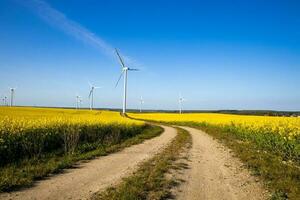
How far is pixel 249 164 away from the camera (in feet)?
47.5

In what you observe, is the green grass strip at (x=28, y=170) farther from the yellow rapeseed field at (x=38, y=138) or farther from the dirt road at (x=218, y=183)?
the dirt road at (x=218, y=183)

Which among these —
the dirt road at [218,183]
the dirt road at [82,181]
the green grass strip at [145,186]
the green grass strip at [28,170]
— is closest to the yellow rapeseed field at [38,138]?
the green grass strip at [28,170]

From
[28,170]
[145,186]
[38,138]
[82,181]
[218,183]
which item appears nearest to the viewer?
[145,186]

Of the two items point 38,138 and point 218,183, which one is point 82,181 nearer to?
point 218,183

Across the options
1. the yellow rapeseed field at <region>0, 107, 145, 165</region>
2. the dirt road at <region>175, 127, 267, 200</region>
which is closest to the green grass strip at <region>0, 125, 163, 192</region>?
the yellow rapeseed field at <region>0, 107, 145, 165</region>

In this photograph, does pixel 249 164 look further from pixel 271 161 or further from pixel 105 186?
pixel 105 186

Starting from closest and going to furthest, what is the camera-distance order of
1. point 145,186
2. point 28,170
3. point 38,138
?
point 145,186 < point 28,170 < point 38,138

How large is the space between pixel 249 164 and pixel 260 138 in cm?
850

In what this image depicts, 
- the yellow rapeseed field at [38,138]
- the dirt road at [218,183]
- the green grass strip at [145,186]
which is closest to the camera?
the green grass strip at [145,186]

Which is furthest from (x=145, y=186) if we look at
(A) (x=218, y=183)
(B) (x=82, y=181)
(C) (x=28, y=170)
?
(C) (x=28, y=170)

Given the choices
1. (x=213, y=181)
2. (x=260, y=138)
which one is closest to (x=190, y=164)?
(x=213, y=181)

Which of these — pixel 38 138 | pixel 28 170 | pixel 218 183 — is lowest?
pixel 218 183

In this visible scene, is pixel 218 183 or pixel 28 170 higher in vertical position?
pixel 28 170

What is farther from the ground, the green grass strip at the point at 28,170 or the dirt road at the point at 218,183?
the green grass strip at the point at 28,170
